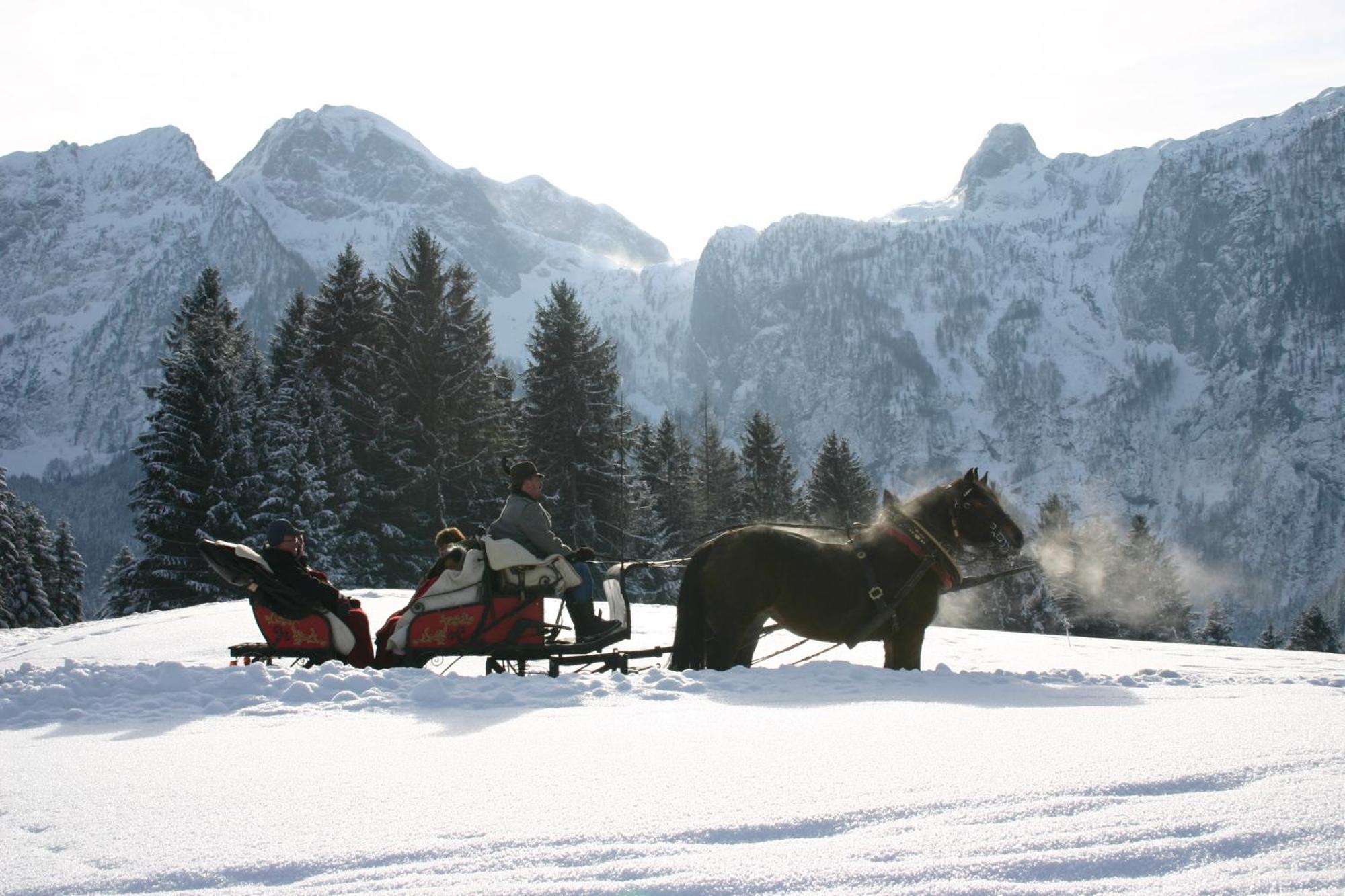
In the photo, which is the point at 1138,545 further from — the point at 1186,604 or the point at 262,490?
the point at 262,490

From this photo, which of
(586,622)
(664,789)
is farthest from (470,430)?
(664,789)

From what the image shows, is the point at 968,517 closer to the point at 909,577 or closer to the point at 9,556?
the point at 909,577

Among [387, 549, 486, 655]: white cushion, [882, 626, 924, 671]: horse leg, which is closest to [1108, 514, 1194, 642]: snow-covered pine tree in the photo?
[882, 626, 924, 671]: horse leg

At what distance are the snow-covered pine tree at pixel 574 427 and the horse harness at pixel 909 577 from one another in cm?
2450

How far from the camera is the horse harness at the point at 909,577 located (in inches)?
338

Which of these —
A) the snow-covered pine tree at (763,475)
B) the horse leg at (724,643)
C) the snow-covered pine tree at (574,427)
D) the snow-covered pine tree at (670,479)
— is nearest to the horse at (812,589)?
the horse leg at (724,643)

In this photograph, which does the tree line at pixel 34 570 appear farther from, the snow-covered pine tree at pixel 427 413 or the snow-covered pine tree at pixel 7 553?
the snow-covered pine tree at pixel 427 413

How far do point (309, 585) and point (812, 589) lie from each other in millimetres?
4676

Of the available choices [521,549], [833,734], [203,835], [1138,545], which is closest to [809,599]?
[521,549]

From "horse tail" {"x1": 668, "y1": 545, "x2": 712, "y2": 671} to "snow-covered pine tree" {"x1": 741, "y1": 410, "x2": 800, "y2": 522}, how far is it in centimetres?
3495

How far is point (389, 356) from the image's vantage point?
110 feet

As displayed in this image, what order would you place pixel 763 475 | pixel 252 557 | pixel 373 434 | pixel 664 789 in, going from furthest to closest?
pixel 763 475 < pixel 373 434 < pixel 252 557 < pixel 664 789

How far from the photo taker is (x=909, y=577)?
28.6ft

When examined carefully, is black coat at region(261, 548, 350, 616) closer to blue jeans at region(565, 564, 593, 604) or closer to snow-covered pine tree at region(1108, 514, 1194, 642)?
blue jeans at region(565, 564, 593, 604)
